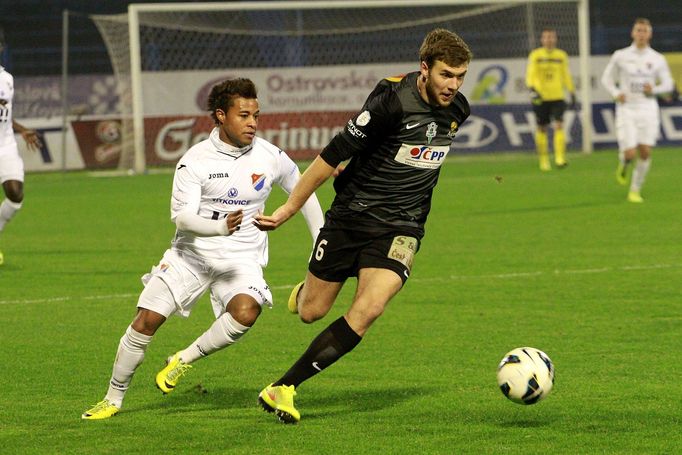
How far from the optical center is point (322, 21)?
29.2m

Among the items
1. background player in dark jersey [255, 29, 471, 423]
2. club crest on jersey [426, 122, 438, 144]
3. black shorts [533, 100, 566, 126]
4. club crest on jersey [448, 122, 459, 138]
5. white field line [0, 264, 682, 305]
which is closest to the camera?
background player in dark jersey [255, 29, 471, 423]

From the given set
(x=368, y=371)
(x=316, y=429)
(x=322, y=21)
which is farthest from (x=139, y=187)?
(x=316, y=429)

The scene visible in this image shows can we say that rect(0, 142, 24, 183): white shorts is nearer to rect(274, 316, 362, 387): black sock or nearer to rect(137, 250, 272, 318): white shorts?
rect(137, 250, 272, 318): white shorts

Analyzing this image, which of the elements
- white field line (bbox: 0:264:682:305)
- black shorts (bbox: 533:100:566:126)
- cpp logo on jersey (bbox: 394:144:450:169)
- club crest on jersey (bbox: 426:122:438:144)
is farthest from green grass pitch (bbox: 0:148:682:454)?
black shorts (bbox: 533:100:566:126)

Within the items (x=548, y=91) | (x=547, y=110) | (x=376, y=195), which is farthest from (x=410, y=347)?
(x=547, y=110)

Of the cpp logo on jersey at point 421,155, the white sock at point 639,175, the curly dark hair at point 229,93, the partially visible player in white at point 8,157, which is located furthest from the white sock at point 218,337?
the white sock at point 639,175

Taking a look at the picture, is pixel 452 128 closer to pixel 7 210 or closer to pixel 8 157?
pixel 8 157

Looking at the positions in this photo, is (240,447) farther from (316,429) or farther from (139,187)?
(139,187)

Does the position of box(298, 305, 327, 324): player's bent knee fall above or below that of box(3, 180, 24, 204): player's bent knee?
above

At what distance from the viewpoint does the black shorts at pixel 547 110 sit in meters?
25.7

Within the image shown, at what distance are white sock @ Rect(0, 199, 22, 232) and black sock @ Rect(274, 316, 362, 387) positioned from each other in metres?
7.82

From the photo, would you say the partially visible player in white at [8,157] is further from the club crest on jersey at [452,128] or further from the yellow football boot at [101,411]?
the club crest on jersey at [452,128]

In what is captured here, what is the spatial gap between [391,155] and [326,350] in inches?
39.6

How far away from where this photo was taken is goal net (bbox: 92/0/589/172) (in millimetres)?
26812
